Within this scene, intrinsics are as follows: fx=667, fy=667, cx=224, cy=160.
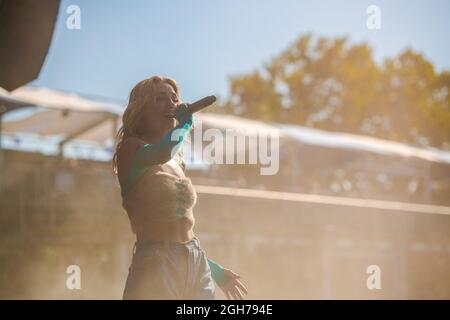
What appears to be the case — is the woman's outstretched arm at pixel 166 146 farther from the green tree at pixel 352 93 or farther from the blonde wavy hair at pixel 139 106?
the green tree at pixel 352 93

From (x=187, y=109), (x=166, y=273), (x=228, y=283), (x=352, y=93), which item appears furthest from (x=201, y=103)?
(x=352, y=93)

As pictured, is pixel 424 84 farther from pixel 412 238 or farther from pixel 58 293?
pixel 58 293

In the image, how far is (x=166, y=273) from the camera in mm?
2654

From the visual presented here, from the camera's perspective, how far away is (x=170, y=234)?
8.91 ft

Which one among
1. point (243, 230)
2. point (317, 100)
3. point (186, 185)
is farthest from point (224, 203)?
point (317, 100)

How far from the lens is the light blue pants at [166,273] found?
2646mm

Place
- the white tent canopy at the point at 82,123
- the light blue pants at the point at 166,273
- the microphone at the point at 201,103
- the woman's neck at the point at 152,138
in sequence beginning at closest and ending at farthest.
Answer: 1. the microphone at the point at 201,103
2. the light blue pants at the point at 166,273
3. the woman's neck at the point at 152,138
4. the white tent canopy at the point at 82,123

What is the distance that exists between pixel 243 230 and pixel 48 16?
9.51 meters

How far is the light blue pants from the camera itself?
2.65m

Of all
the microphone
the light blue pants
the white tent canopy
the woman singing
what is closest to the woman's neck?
the woman singing

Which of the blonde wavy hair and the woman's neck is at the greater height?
the blonde wavy hair

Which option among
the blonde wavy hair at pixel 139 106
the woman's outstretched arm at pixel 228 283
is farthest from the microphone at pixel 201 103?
the woman's outstretched arm at pixel 228 283

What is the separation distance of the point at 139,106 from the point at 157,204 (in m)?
0.41

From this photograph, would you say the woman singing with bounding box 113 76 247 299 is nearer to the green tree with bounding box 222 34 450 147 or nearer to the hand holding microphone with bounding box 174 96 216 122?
the hand holding microphone with bounding box 174 96 216 122
